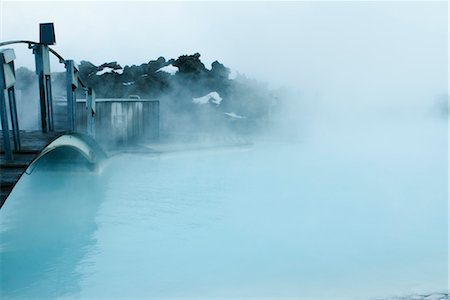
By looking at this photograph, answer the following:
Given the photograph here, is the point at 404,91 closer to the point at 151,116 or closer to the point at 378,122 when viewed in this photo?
the point at 378,122

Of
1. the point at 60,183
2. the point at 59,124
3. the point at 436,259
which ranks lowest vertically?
the point at 436,259

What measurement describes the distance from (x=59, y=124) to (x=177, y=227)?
4.84 m

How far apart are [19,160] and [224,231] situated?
2219mm

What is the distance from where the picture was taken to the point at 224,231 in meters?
5.14

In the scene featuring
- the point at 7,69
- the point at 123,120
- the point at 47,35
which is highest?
the point at 47,35

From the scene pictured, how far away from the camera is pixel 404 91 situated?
75.2 ft

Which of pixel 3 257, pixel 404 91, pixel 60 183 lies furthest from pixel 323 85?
pixel 3 257

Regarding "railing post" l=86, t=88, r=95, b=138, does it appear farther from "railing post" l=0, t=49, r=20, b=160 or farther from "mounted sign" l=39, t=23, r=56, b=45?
"railing post" l=0, t=49, r=20, b=160

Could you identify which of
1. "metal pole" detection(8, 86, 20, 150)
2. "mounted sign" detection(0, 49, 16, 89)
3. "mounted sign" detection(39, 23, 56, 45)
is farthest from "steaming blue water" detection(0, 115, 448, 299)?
"mounted sign" detection(39, 23, 56, 45)

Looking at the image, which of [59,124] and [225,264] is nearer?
[225,264]

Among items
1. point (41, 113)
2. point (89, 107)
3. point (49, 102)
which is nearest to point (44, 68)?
point (49, 102)

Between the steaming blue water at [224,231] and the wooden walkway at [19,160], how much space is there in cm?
83

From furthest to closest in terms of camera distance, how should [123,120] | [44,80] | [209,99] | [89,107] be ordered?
[209,99], [123,120], [89,107], [44,80]

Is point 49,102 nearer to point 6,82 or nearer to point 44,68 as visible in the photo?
point 44,68
